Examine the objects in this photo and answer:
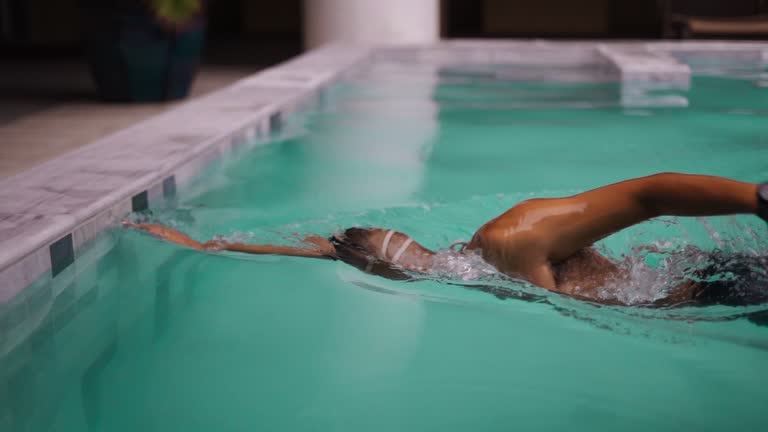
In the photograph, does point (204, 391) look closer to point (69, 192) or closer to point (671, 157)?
point (69, 192)

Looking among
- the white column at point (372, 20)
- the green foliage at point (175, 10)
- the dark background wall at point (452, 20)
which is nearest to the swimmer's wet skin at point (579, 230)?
the green foliage at point (175, 10)

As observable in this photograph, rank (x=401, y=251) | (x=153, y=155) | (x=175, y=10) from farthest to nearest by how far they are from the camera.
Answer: (x=175, y=10) < (x=153, y=155) < (x=401, y=251)

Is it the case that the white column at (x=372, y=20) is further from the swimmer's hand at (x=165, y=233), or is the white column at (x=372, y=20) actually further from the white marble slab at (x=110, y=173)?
the swimmer's hand at (x=165, y=233)

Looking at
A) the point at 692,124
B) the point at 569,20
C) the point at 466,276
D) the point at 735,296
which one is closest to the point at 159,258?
the point at 466,276

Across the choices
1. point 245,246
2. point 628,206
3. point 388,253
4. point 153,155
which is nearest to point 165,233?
point 245,246

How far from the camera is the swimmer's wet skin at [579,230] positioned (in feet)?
5.99

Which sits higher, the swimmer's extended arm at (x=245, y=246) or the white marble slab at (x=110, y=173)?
the white marble slab at (x=110, y=173)

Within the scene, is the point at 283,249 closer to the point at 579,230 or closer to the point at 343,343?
the point at 343,343

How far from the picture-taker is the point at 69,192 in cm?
274

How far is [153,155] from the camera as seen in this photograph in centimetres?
338

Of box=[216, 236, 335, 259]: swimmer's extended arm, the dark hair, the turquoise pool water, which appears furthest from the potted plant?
the dark hair

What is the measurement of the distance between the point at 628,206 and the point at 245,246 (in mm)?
1290

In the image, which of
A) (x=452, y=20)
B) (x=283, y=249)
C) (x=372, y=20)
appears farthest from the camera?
(x=452, y=20)

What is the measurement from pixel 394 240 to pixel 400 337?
332 millimetres
